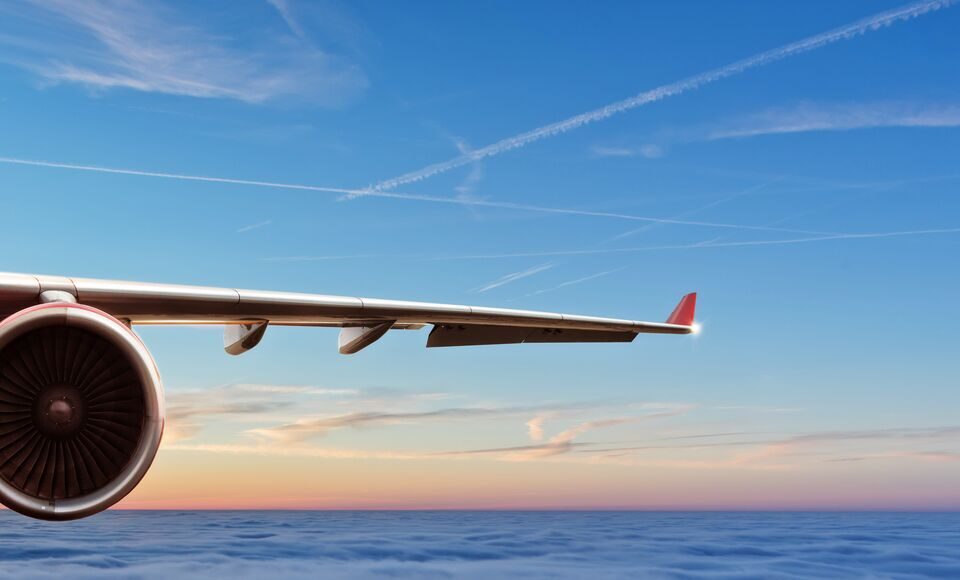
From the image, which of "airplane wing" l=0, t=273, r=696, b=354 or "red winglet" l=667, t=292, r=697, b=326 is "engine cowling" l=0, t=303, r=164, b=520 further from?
"red winglet" l=667, t=292, r=697, b=326

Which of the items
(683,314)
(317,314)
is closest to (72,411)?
(317,314)

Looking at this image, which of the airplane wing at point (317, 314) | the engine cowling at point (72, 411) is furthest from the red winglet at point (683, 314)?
the engine cowling at point (72, 411)

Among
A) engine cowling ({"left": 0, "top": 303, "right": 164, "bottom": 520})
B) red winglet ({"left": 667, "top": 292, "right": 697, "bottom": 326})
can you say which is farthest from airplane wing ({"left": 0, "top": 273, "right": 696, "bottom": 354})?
engine cowling ({"left": 0, "top": 303, "right": 164, "bottom": 520})

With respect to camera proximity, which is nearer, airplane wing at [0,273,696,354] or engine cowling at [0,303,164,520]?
engine cowling at [0,303,164,520]

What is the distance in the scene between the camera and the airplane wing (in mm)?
12970

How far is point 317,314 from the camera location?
16.0 meters

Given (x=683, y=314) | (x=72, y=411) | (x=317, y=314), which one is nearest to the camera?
(x=72, y=411)

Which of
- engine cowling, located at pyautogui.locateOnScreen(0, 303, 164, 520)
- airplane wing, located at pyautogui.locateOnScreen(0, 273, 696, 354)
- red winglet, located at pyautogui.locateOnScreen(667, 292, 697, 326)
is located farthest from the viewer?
red winglet, located at pyautogui.locateOnScreen(667, 292, 697, 326)

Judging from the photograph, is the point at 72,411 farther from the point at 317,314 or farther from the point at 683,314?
the point at 683,314

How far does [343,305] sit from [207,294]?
2.54 meters

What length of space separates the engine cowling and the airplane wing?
2.99 ft

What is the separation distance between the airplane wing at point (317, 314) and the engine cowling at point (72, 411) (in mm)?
911

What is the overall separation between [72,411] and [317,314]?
527 centimetres

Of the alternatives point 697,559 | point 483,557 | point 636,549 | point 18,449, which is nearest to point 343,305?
point 18,449
